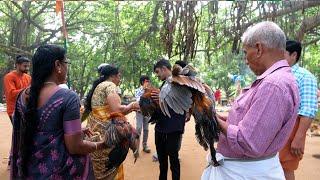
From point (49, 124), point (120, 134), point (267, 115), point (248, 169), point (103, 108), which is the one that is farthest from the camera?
point (103, 108)

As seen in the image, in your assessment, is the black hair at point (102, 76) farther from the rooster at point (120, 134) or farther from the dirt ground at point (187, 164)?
the dirt ground at point (187, 164)

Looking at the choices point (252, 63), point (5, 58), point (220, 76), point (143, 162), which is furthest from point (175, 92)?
point (220, 76)

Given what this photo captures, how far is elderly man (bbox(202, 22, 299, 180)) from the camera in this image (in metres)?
2.10

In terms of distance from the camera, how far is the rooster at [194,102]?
7.44 ft

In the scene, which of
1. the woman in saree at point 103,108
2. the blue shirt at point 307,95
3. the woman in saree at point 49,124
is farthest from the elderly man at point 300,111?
the woman in saree at point 49,124

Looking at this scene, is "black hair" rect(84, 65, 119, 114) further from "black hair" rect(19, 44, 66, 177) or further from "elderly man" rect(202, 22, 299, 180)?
"elderly man" rect(202, 22, 299, 180)

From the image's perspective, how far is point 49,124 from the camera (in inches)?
99.7

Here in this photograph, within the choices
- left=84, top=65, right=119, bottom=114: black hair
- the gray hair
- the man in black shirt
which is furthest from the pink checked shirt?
the man in black shirt

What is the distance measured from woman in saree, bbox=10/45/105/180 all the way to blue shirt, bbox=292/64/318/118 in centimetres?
190

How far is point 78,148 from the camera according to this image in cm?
260

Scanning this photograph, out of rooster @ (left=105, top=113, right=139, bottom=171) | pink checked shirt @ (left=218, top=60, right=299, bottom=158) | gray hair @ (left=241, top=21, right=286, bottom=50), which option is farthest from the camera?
rooster @ (left=105, top=113, right=139, bottom=171)

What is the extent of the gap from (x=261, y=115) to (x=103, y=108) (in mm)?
2275

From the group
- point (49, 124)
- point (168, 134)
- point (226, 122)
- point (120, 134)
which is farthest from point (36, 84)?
point (168, 134)

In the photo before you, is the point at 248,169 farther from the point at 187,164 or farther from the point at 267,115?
the point at 187,164
